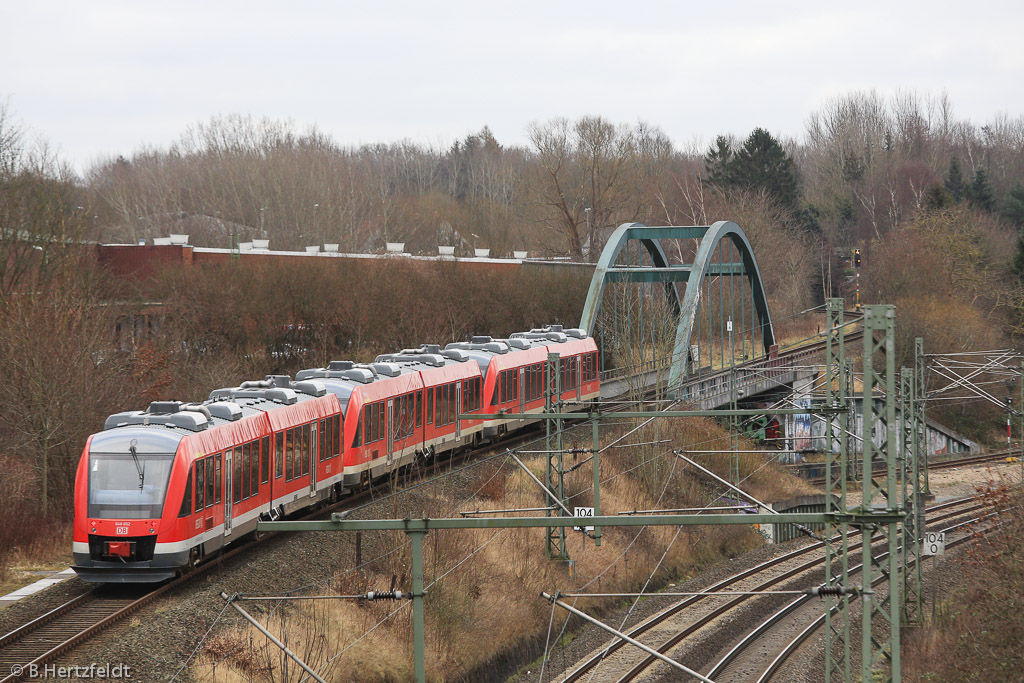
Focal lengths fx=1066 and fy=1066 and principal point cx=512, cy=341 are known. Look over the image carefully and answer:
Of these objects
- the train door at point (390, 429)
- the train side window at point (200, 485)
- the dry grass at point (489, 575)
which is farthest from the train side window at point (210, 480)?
the train door at point (390, 429)

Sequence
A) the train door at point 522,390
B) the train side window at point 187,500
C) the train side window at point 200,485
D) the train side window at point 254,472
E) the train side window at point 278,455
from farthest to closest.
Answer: the train door at point 522,390 → the train side window at point 278,455 → the train side window at point 254,472 → the train side window at point 200,485 → the train side window at point 187,500

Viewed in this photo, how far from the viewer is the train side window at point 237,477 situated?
19297 millimetres

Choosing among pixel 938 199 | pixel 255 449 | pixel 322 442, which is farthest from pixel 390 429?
pixel 938 199

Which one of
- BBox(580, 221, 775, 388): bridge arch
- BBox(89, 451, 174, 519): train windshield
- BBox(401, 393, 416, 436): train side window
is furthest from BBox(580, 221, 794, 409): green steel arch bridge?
BBox(89, 451, 174, 519): train windshield

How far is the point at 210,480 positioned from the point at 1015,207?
87.5 meters

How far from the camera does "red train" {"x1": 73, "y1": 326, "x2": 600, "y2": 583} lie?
1714 cm

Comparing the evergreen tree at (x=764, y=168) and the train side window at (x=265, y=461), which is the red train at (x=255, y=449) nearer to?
the train side window at (x=265, y=461)

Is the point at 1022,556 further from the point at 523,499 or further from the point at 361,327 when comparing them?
the point at 361,327

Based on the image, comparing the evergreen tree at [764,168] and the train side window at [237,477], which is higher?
the evergreen tree at [764,168]

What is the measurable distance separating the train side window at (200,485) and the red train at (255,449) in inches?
1.3

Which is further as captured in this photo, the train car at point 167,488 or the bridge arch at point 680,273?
the bridge arch at point 680,273

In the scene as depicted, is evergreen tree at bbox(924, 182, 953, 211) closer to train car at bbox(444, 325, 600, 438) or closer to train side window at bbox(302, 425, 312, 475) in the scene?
train car at bbox(444, 325, 600, 438)

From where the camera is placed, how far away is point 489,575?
80.1 feet

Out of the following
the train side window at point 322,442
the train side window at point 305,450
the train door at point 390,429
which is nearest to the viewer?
the train side window at point 305,450
